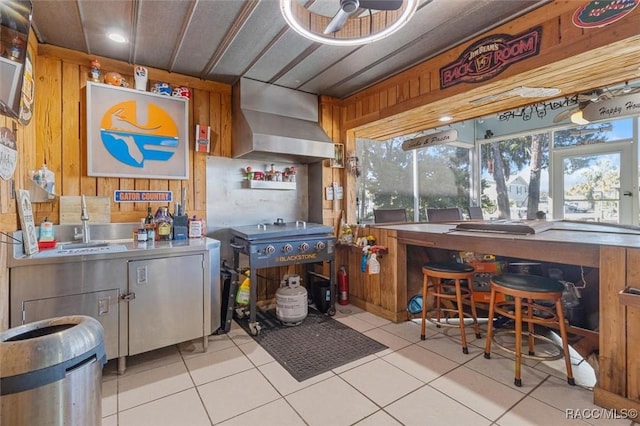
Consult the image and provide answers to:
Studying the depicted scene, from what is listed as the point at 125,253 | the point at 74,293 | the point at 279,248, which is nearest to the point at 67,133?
the point at 125,253

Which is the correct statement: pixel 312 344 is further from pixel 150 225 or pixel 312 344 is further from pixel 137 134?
pixel 137 134

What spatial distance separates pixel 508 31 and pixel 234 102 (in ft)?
8.50

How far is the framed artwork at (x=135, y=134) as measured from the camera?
8.50 feet

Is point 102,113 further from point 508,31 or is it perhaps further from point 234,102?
point 508,31

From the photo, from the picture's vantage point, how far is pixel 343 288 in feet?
11.6

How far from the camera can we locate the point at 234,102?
326cm

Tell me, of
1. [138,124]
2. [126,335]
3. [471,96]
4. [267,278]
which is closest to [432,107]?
[471,96]

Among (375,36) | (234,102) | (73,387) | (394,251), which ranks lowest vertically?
(73,387)

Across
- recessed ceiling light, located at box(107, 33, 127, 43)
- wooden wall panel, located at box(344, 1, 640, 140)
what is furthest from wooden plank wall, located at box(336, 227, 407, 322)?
recessed ceiling light, located at box(107, 33, 127, 43)

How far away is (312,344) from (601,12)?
303 cm

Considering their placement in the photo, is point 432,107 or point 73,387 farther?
point 432,107

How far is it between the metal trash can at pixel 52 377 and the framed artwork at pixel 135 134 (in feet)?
6.08

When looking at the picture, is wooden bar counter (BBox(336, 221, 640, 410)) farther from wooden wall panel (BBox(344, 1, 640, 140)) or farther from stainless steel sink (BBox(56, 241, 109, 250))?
stainless steel sink (BBox(56, 241, 109, 250))

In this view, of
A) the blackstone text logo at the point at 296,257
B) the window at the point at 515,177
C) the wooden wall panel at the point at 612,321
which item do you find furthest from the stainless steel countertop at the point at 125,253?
the window at the point at 515,177
